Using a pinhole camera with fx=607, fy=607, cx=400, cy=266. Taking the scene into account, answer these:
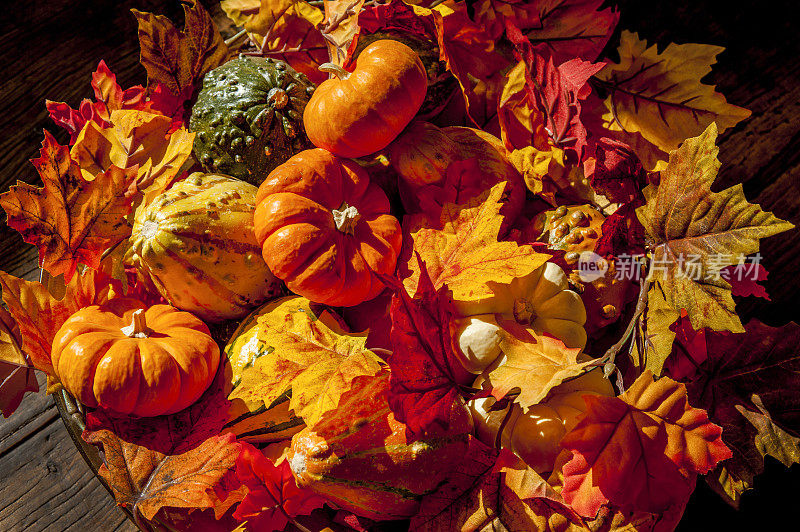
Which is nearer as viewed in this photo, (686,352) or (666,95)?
(686,352)

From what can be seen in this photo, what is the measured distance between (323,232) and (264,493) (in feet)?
1.25

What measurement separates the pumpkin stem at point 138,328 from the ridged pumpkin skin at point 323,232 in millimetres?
208

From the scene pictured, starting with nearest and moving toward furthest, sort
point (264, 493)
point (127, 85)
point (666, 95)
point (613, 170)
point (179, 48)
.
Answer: point (264, 493)
point (613, 170)
point (666, 95)
point (179, 48)
point (127, 85)

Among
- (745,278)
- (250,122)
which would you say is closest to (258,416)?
(250,122)

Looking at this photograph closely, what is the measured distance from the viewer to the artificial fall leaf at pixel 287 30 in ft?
3.97

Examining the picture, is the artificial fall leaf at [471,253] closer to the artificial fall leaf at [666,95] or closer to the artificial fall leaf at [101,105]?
the artificial fall leaf at [666,95]

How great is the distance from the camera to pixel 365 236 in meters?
0.98

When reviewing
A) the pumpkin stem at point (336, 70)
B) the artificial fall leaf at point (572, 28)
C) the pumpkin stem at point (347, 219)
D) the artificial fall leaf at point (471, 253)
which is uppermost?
the artificial fall leaf at point (572, 28)

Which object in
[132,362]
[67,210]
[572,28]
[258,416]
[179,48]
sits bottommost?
[258,416]

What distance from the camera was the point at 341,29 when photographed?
44.3 inches

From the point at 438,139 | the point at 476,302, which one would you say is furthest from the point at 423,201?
the point at 476,302

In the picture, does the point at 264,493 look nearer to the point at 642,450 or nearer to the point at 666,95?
the point at 642,450

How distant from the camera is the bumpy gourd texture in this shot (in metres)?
1.07

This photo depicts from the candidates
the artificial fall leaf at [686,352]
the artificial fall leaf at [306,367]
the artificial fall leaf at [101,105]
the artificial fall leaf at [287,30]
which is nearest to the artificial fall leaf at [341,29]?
the artificial fall leaf at [287,30]
